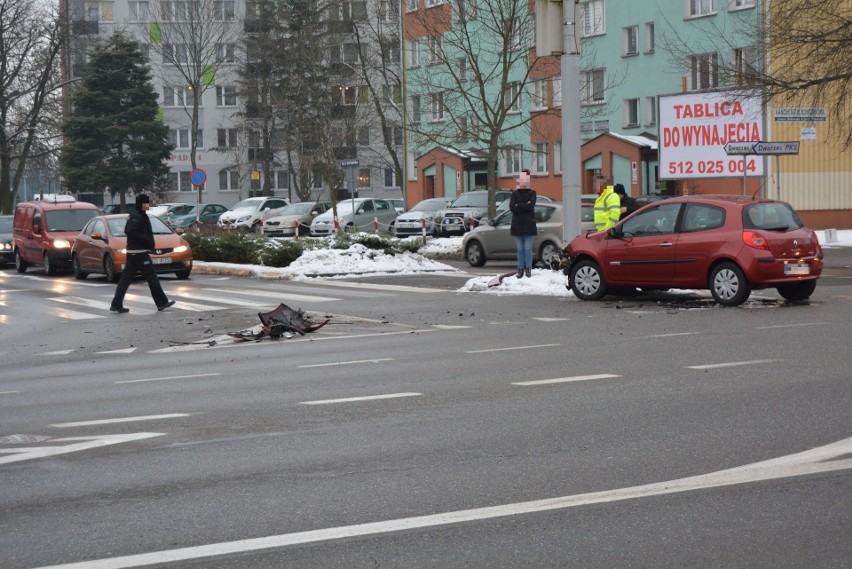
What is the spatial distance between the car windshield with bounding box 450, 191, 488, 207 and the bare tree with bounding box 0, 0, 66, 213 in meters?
26.7

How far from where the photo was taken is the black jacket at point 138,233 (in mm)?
20414

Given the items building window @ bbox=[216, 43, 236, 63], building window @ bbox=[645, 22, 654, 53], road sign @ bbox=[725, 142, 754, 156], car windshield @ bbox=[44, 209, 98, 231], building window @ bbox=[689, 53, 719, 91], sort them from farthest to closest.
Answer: building window @ bbox=[216, 43, 236, 63] < building window @ bbox=[645, 22, 654, 53] < building window @ bbox=[689, 53, 719, 91] < car windshield @ bbox=[44, 209, 98, 231] < road sign @ bbox=[725, 142, 754, 156]

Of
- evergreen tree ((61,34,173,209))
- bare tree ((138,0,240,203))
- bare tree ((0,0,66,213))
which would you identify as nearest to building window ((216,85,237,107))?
bare tree ((138,0,240,203))

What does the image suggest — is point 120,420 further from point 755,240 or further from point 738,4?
point 738,4

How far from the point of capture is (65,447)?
8016 mm

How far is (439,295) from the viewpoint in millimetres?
21453

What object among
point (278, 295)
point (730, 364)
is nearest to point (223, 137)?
point (278, 295)

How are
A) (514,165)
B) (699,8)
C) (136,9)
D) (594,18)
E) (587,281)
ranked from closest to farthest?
1. (587,281)
2. (699,8)
3. (594,18)
4. (514,165)
5. (136,9)

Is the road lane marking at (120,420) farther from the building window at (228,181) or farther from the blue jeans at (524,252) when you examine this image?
the building window at (228,181)

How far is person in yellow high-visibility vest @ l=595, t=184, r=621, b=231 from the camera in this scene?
2209 cm

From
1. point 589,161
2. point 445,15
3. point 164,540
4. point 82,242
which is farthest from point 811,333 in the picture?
point 589,161

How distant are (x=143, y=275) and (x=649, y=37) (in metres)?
37.8

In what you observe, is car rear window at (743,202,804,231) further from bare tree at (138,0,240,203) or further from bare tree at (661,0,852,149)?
bare tree at (138,0,240,203)

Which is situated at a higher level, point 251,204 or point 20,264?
point 251,204
